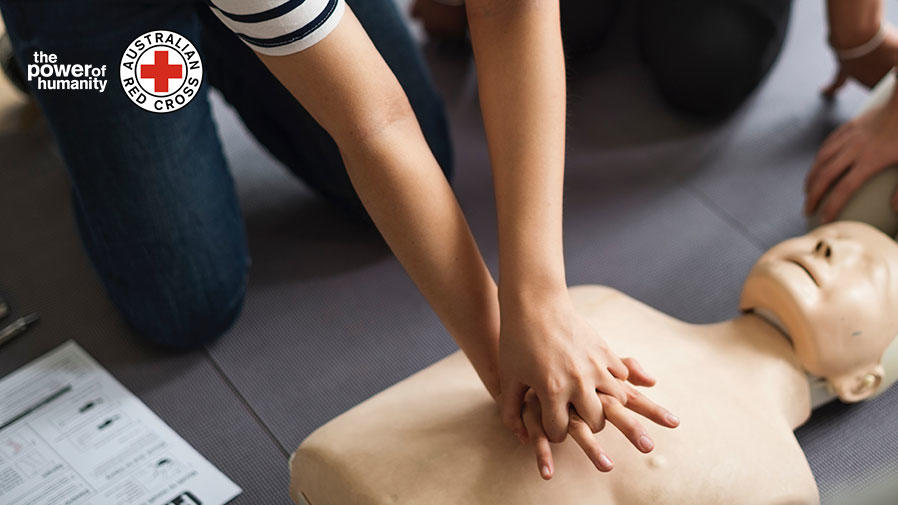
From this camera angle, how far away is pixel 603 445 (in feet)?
3.47

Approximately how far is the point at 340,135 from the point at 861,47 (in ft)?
3.88

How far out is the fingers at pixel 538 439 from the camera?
98 cm

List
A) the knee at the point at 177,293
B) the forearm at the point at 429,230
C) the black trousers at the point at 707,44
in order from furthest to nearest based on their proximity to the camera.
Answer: the black trousers at the point at 707,44 < the knee at the point at 177,293 < the forearm at the point at 429,230

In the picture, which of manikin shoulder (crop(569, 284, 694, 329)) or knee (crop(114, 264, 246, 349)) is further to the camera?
knee (crop(114, 264, 246, 349))

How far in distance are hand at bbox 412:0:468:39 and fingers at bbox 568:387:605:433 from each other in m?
1.23

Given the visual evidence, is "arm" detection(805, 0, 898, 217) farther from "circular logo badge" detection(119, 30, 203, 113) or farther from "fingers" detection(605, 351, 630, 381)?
"circular logo badge" detection(119, 30, 203, 113)

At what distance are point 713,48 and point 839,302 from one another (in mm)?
773

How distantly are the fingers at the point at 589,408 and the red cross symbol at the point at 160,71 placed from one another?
0.81 m

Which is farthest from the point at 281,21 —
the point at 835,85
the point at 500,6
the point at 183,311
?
the point at 835,85

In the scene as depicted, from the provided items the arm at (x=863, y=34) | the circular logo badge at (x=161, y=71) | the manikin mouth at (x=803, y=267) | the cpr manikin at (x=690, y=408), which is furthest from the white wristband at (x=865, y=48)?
the circular logo badge at (x=161, y=71)

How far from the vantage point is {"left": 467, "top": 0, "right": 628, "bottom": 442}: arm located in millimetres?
983

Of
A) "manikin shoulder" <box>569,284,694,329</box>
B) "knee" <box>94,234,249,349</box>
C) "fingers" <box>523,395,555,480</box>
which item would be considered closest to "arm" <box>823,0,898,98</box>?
"manikin shoulder" <box>569,284,694,329</box>

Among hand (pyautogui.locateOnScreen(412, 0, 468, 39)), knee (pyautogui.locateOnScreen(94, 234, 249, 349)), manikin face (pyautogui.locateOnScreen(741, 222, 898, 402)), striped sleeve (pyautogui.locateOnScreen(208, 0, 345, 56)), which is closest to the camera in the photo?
striped sleeve (pyautogui.locateOnScreen(208, 0, 345, 56))

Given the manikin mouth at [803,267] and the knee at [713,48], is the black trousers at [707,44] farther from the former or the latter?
the manikin mouth at [803,267]
